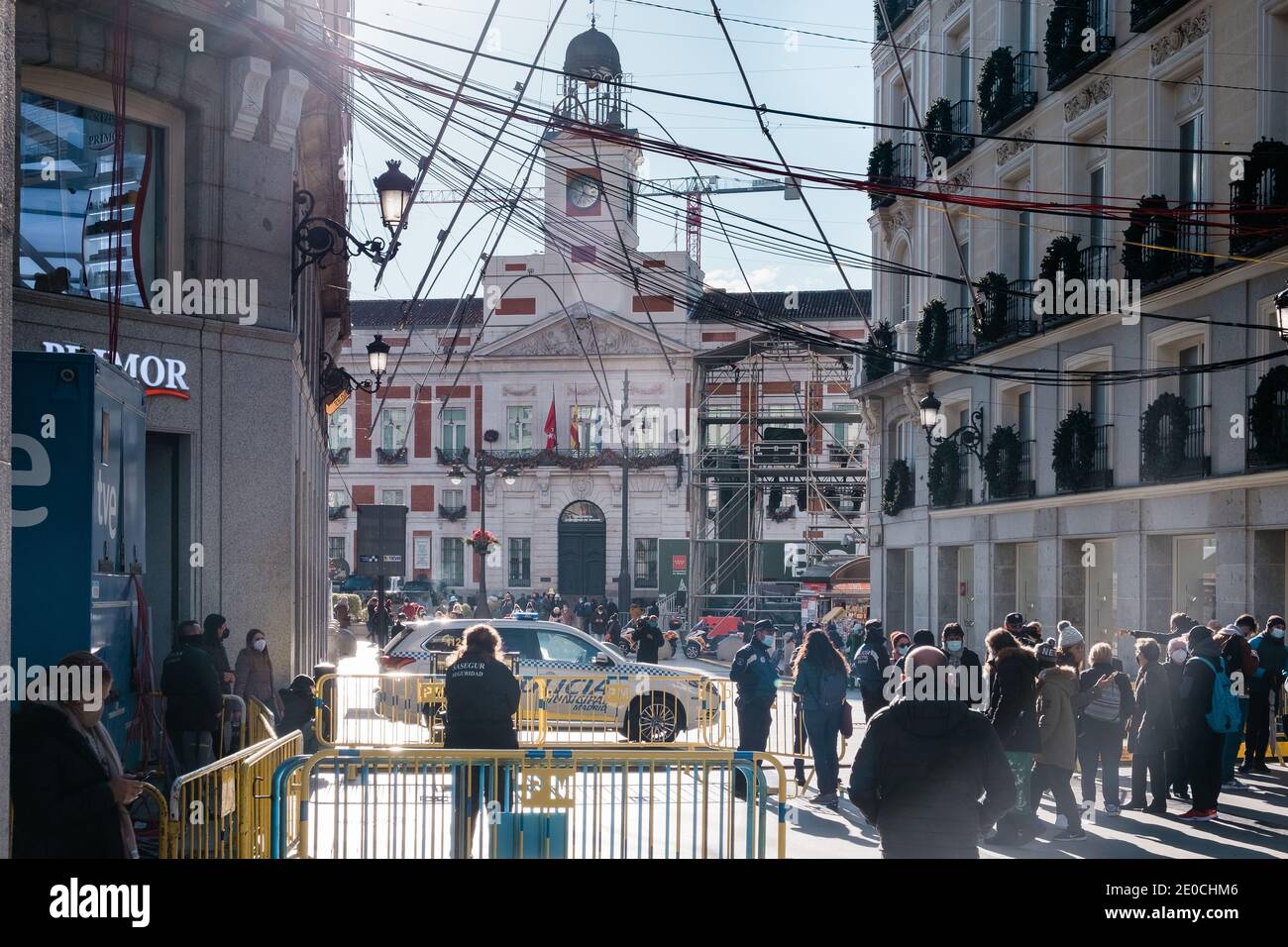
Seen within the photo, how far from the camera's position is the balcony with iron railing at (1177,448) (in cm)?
2330

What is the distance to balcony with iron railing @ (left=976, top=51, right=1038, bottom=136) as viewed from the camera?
29.7m

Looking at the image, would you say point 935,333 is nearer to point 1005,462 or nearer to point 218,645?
point 1005,462

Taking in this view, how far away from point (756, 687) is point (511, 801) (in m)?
6.69

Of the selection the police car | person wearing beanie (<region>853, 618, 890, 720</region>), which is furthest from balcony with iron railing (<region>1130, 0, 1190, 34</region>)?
the police car

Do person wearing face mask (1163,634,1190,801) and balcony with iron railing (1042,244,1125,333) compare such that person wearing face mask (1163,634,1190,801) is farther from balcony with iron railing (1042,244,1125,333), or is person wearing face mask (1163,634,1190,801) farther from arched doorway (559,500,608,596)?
arched doorway (559,500,608,596)

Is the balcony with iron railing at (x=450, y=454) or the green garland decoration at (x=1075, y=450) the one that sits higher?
the balcony with iron railing at (x=450, y=454)

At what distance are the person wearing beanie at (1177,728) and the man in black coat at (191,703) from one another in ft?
29.8

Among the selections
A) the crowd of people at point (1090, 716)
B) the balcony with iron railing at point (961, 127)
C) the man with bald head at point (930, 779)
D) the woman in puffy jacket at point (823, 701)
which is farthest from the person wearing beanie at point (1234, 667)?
the balcony with iron railing at point (961, 127)

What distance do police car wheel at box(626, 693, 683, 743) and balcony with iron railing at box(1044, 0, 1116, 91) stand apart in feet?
48.7

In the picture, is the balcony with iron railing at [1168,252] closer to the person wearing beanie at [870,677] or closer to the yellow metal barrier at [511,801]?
the person wearing beanie at [870,677]

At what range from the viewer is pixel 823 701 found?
49.8 feet

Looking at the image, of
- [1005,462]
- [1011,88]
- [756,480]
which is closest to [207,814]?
[1005,462]
